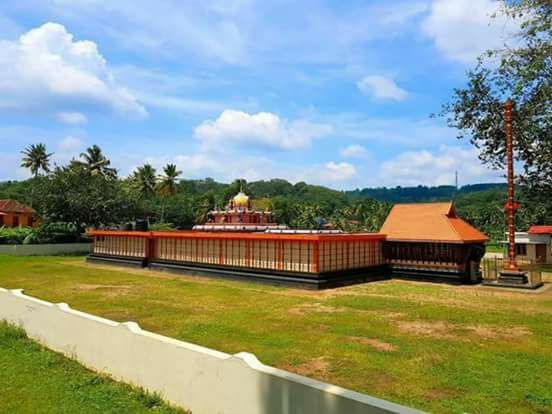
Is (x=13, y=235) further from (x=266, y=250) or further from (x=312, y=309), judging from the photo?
(x=312, y=309)

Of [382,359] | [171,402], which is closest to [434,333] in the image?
[382,359]

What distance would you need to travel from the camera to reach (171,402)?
23.6 ft

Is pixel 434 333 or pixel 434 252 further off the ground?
pixel 434 252

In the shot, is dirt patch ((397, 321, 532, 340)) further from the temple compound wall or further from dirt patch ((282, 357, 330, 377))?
the temple compound wall

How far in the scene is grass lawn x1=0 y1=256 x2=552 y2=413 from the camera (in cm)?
727

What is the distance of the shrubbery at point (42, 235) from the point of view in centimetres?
3891

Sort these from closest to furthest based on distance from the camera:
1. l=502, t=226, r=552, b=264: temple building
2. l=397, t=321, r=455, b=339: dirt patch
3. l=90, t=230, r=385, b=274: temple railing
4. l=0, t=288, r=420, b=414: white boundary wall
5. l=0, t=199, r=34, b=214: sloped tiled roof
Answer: l=0, t=288, r=420, b=414: white boundary wall → l=397, t=321, r=455, b=339: dirt patch → l=90, t=230, r=385, b=274: temple railing → l=502, t=226, r=552, b=264: temple building → l=0, t=199, r=34, b=214: sloped tiled roof

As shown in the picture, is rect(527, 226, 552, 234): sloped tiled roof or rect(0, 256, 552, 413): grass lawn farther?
rect(527, 226, 552, 234): sloped tiled roof

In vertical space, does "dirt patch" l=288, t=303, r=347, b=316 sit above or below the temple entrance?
below

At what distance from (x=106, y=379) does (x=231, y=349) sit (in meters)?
2.45

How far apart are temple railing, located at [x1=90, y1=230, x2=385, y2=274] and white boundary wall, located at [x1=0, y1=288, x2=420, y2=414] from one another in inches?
420

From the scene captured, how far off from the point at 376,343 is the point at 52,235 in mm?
38063

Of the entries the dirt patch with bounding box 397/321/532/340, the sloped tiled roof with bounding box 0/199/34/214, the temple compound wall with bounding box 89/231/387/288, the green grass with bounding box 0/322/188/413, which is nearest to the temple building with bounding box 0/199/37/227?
the sloped tiled roof with bounding box 0/199/34/214

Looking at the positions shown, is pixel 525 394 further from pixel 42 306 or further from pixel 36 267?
pixel 36 267
